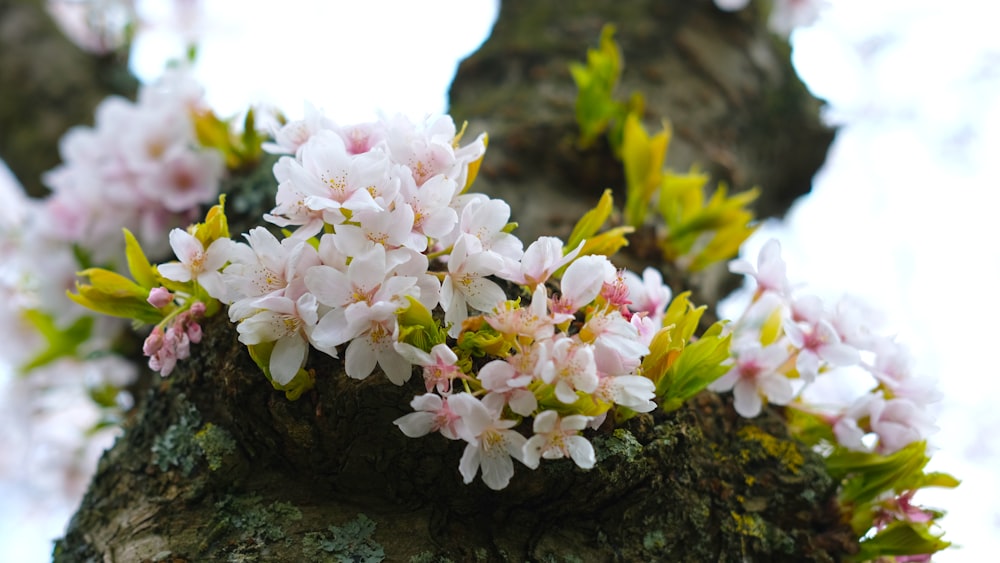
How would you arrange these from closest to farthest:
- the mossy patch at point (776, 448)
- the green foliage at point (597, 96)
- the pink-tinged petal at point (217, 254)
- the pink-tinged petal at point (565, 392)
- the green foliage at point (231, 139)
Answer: the pink-tinged petal at point (565, 392), the pink-tinged petal at point (217, 254), the mossy patch at point (776, 448), the green foliage at point (231, 139), the green foliage at point (597, 96)

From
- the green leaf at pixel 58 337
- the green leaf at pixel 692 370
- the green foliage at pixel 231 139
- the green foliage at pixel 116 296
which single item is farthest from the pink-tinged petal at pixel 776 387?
the green leaf at pixel 58 337

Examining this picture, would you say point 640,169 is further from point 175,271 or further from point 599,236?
point 175,271

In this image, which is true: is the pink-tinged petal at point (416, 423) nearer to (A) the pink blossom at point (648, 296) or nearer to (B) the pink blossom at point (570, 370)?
(B) the pink blossom at point (570, 370)

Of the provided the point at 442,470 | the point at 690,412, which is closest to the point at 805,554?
the point at 690,412

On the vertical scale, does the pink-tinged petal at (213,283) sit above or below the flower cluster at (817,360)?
below

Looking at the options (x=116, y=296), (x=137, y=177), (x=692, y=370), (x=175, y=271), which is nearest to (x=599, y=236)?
(x=692, y=370)

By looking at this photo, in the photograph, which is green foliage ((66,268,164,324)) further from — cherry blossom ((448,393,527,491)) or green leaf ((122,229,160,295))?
cherry blossom ((448,393,527,491))
